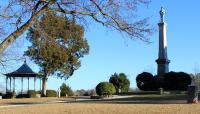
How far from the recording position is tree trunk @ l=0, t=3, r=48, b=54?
14.7m

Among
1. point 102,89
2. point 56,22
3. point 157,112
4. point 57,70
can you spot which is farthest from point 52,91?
point 56,22

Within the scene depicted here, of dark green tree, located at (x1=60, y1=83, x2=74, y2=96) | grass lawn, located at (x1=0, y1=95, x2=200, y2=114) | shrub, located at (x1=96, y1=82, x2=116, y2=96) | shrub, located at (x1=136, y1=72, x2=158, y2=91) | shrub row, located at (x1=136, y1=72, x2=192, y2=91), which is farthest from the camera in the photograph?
shrub, located at (x1=136, y1=72, x2=158, y2=91)

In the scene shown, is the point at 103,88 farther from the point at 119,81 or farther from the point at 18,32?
the point at 18,32

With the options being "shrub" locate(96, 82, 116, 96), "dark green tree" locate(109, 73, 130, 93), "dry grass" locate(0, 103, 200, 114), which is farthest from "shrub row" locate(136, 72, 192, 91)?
"dry grass" locate(0, 103, 200, 114)

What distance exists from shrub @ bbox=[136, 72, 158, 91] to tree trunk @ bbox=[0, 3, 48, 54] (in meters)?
58.0

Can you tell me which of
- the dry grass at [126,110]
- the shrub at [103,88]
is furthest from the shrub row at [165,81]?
the dry grass at [126,110]

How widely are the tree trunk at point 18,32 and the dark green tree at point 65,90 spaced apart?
5193 cm

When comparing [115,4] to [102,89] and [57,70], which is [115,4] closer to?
[102,89]

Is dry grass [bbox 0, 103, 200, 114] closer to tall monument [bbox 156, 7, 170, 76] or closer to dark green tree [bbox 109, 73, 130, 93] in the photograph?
dark green tree [bbox 109, 73, 130, 93]

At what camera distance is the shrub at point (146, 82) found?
238 ft

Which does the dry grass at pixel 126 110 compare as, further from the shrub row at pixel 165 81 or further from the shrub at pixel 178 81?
the shrub row at pixel 165 81

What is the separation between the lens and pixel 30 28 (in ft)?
51.2

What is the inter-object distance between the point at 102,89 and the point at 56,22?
35870mm

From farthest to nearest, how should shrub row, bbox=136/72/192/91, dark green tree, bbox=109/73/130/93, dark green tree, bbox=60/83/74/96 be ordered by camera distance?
dark green tree, bbox=109/73/130/93 → shrub row, bbox=136/72/192/91 → dark green tree, bbox=60/83/74/96
